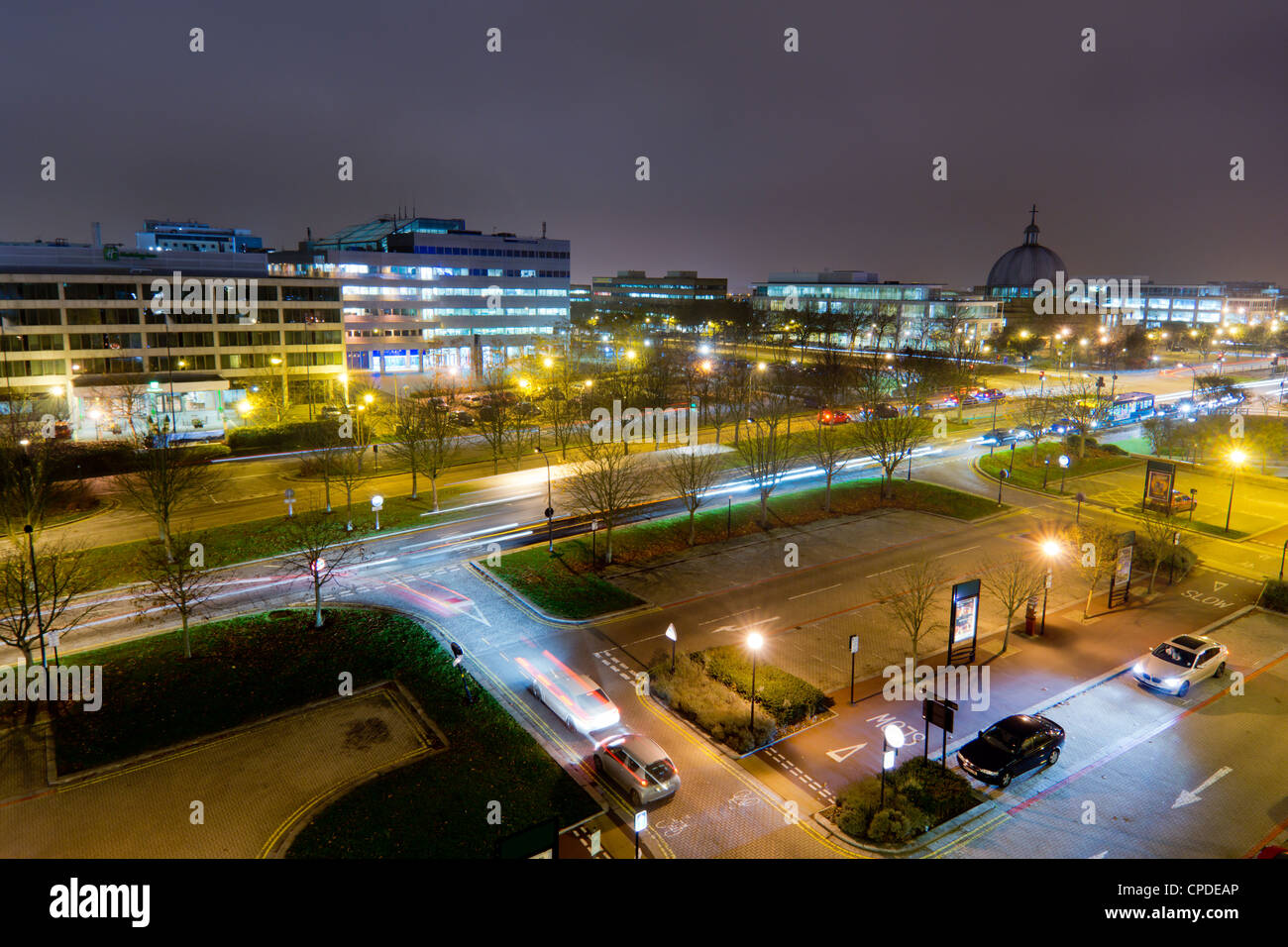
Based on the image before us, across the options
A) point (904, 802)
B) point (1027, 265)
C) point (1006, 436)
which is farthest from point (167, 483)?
point (1027, 265)

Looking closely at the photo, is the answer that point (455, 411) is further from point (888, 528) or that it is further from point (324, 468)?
point (888, 528)

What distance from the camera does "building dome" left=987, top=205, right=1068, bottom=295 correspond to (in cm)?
14812

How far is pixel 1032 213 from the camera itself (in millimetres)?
150250

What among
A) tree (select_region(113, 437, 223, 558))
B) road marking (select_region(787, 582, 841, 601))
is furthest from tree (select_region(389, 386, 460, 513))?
road marking (select_region(787, 582, 841, 601))

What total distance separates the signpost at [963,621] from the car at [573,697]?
1113 centimetres

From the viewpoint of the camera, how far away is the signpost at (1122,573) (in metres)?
28.5

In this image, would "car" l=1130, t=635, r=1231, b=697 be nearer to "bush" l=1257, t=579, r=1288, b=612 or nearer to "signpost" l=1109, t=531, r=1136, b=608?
"signpost" l=1109, t=531, r=1136, b=608

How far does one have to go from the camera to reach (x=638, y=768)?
17828 millimetres

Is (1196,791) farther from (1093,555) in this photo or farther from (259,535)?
(259,535)

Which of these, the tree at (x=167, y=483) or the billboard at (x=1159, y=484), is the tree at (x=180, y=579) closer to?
the tree at (x=167, y=483)

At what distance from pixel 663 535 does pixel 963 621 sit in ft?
48.5

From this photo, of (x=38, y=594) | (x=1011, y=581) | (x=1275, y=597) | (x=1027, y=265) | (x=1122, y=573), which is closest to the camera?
(x=38, y=594)

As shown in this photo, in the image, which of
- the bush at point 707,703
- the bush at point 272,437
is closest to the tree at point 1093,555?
the bush at point 707,703

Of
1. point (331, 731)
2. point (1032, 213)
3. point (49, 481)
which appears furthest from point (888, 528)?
point (1032, 213)
